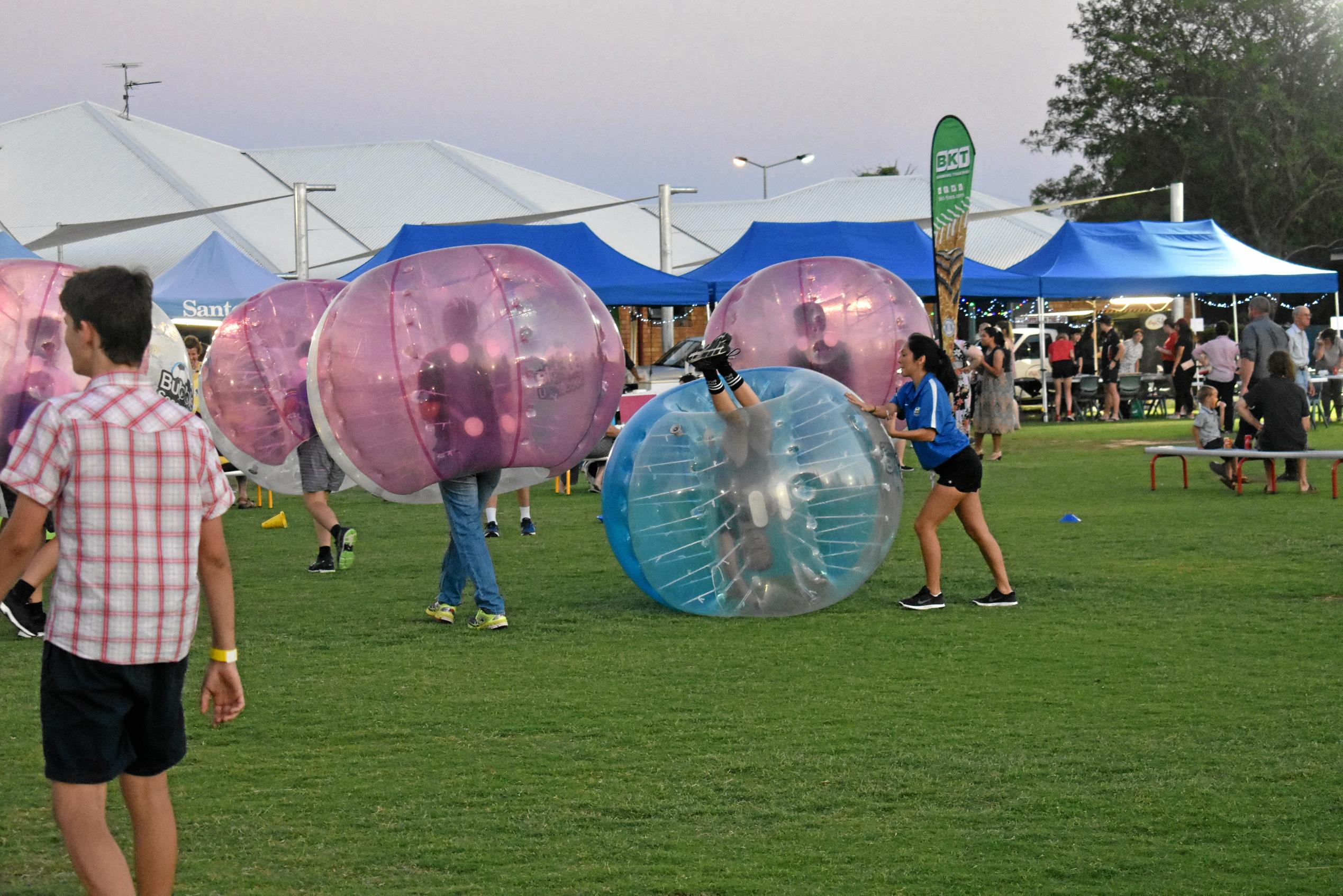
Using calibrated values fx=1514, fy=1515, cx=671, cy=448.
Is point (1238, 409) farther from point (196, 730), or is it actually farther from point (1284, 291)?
point (1284, 291)

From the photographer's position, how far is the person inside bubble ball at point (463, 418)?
722 cm

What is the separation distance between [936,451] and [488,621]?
2599 millimetres

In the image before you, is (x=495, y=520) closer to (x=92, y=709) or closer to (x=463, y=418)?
(x=463, y=418)

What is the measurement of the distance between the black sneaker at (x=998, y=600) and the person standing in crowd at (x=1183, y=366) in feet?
63.3

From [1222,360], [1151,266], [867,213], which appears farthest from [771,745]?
[867,213]

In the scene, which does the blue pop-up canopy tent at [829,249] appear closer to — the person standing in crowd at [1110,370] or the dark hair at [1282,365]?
the person standing in crowd at [1110,370]

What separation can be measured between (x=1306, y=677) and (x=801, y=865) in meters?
3.23

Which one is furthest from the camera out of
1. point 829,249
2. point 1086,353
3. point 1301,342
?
point 1086,353

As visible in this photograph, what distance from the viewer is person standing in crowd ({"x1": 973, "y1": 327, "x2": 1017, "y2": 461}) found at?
741 inches

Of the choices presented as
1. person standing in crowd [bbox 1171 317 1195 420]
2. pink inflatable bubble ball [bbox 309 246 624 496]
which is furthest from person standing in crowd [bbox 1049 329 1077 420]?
pink inflatable bubble ball [bbox 309 246 624 496]

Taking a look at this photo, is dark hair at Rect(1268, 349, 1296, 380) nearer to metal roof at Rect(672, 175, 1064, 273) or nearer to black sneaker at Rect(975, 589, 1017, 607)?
black sneaker at Rect(975, 589, 1017, 607)

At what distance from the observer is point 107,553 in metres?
3.38

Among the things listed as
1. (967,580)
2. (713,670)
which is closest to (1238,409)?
(967,580)

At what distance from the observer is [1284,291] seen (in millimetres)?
26125
